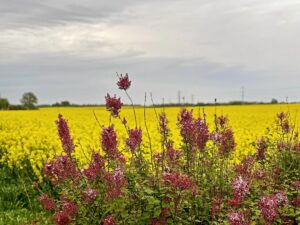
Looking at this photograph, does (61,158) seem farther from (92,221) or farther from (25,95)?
(25,95)

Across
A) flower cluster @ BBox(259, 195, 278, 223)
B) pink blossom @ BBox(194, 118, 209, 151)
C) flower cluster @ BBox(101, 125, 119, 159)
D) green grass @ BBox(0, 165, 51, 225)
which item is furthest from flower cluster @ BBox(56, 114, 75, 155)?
green grass @ BBox(0, 165, 51, 225)

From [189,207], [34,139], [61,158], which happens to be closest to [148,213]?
[189,207]

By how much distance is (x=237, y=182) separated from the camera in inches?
131

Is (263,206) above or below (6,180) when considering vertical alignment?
above

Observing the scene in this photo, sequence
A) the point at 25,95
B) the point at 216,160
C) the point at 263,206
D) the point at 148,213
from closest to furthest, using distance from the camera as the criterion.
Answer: the point at 263,206, the point at 148,213, the point at 216,160, the point at 25,95

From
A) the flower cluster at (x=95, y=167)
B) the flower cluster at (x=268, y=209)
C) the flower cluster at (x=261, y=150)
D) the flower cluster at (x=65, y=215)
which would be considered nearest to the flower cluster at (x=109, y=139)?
the flower cluster at (x=95, y=167)

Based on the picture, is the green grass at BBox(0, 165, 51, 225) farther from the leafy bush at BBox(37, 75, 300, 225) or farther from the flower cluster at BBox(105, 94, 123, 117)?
the flower cluster at BBox(105, 94, 123, 117)

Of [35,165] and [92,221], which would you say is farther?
[35,165]

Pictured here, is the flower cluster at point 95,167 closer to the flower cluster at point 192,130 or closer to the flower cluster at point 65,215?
the flower cluster at point 65,215

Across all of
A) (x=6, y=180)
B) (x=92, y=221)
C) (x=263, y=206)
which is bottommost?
(x=6, y=180)

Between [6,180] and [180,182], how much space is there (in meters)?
9.28

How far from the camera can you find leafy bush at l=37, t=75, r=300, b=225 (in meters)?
3.92

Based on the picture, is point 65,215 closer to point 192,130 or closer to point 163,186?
point 163,186

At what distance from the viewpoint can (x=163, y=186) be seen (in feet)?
13.9
